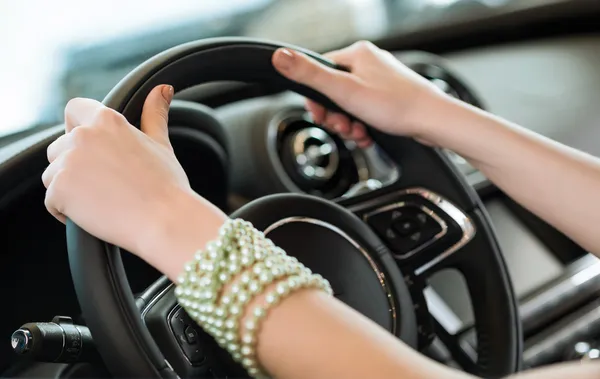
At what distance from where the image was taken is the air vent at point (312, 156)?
3.83 ft

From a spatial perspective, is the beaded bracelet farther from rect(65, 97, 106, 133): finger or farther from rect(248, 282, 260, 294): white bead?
rect(65, 97, 106, 133): finger

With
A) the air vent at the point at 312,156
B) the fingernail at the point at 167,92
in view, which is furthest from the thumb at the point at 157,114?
the air vent at the point at 312,156

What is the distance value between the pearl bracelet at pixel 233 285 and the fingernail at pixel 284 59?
0.28 m

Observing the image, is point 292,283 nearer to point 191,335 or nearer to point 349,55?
point 191,335

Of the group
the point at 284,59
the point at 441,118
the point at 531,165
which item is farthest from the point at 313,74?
the point at 531,165

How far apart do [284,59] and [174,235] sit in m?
0.29

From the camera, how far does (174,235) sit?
0.62 meters

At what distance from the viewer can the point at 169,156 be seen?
687 mm

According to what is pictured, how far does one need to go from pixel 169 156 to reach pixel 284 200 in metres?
0.22

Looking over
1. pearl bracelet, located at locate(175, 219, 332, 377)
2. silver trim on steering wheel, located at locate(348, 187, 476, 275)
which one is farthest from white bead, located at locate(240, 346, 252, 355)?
silver trim on steering wheel, located at locate(348, 187, 476, 275)

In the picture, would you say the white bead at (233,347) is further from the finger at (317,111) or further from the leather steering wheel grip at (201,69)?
the finger at (317,111)

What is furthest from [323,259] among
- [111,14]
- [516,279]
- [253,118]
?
[111,14]

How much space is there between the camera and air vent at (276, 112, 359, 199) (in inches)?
46.0

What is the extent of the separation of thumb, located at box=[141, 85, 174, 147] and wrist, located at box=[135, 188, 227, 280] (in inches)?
3.6
